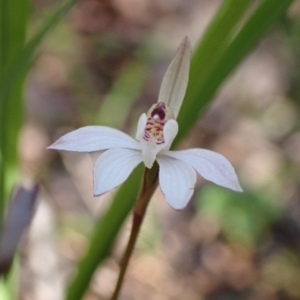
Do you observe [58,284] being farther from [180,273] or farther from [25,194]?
[25,194]

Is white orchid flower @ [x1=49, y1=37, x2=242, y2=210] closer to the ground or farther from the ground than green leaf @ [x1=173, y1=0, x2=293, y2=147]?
closer to the ground

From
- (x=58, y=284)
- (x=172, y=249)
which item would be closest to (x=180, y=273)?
(x=172, y=249)

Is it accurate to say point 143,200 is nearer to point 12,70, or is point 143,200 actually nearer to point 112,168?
point 112,168

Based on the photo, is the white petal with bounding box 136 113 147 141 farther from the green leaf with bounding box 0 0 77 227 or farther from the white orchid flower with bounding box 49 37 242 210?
the green leaf with bounding box 0 0 77 227

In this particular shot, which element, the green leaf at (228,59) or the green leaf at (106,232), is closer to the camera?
the green leaf at (228,59)

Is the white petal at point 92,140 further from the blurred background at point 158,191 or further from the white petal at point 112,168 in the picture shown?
the blurred background at point 158,191

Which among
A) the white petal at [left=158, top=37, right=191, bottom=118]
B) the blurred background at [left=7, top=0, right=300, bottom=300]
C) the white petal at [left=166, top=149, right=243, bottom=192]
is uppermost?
the white petal at [left=158, top=37, right=191, bottom=118]

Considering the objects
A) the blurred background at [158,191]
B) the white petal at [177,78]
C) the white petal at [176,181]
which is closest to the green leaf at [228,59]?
the white petal at [177,78]

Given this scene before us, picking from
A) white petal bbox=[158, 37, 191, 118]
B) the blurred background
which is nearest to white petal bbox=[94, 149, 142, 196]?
white petal bbox=[158, 37, 191, 118]

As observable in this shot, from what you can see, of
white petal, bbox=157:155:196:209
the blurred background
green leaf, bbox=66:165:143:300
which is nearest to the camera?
white petal, bbox=157:155:196:209
